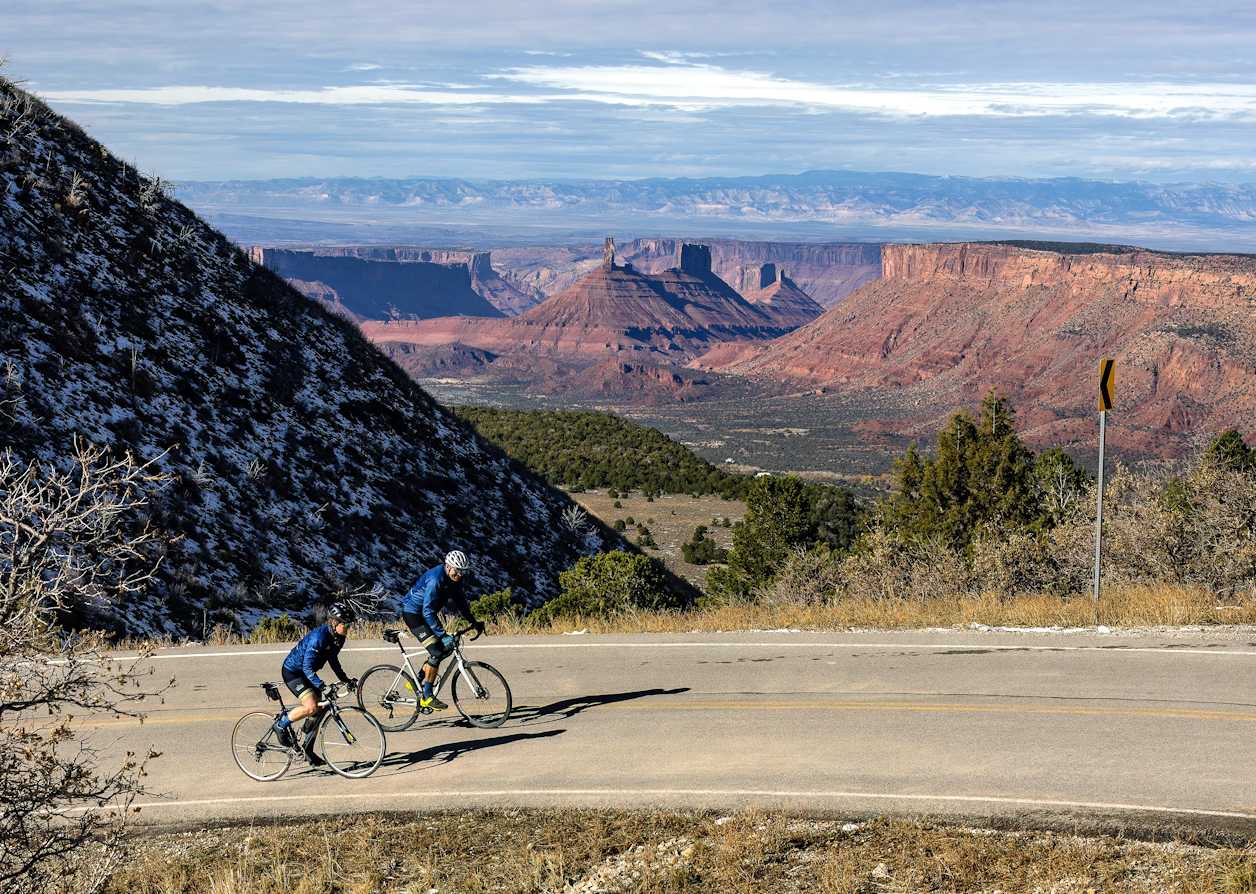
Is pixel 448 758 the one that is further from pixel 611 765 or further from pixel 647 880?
pixel 647 880

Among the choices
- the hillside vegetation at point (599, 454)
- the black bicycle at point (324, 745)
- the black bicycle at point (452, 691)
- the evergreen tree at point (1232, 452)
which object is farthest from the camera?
the hillside vegetation at point (599, 454)

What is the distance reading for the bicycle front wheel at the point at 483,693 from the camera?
34.0 ft

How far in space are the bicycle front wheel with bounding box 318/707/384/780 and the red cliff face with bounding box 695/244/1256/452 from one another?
4151 inches

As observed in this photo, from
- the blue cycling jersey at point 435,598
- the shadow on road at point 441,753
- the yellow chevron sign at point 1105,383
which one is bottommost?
the shadow on road at point 441,753

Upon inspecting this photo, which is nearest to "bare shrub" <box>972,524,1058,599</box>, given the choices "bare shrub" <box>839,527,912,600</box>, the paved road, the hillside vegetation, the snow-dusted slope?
"bare shrub" <box>839,527,912,600</box>

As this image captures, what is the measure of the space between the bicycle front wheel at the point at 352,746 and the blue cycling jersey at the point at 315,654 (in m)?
0.51

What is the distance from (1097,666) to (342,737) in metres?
8.54

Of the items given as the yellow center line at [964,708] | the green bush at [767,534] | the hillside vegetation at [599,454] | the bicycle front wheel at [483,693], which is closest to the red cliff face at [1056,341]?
the hillside vegetation at [599,454]

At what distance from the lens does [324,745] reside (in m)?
9.59

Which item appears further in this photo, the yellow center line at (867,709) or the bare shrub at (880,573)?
the bare shrub at (880,573)

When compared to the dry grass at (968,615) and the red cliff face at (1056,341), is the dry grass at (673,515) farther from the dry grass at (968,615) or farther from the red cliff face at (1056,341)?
the red cliff face at (1056,341)

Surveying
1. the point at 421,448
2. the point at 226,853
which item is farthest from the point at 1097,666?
the point at 421,448

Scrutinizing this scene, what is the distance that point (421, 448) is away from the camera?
102 feet

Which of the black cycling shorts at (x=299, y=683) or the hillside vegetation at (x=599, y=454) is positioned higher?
the black cycling shorts at (x=299, y=683)
